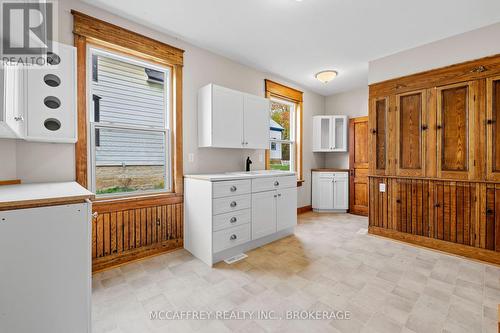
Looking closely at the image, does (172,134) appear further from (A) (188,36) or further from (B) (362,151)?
(B) (362,151)

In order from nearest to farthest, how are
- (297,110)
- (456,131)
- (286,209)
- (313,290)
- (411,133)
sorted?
(313,290)
(456,131)
(411,133)
(286,209)
(297,110)

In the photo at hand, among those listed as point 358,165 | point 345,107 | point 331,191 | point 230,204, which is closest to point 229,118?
point 230,204

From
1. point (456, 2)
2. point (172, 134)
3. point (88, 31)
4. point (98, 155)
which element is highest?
point (456, 2)

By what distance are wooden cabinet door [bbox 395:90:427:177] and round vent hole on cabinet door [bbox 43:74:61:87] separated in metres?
3.94

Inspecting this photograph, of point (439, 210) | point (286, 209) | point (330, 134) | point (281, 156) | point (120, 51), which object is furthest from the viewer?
point (330, 134)

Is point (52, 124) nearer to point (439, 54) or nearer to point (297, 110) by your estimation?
point (297, 110)

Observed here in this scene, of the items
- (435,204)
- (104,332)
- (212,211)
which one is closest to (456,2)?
(435,204)

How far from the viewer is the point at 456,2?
2234 mm

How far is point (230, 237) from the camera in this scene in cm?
265

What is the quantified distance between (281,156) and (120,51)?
3.11 metres

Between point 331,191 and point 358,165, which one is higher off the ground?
point 358,165

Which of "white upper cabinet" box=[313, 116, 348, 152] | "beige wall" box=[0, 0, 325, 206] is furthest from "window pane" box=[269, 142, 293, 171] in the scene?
"white upper cabinet" box=[313, 116, 348, 152]

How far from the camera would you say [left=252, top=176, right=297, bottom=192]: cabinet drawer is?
2960 millimetres

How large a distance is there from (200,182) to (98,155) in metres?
1.10
